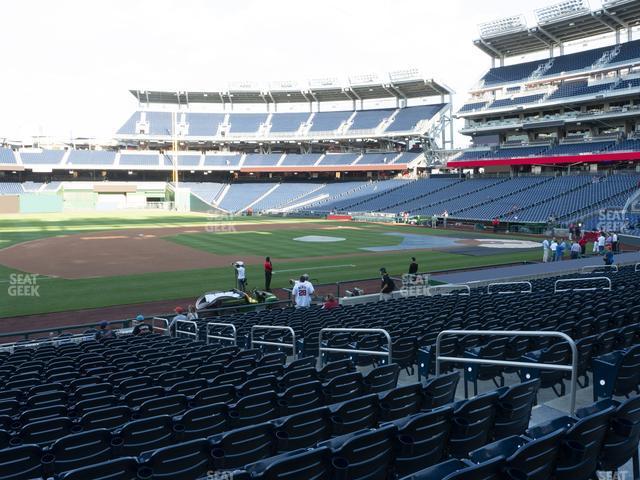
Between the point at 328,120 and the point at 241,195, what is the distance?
22101 mm

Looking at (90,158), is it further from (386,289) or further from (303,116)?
(386,289)

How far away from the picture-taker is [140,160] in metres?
89.8

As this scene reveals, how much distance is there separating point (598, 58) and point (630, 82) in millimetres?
8563

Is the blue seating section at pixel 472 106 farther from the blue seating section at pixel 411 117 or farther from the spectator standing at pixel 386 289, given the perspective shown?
the spectator standing at pixel 386 289

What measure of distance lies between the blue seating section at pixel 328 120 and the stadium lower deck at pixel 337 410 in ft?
275

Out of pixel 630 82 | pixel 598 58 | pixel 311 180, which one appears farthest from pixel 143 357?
pixel 311 180

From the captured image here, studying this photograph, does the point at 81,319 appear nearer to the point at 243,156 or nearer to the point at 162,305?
the point at 162,305

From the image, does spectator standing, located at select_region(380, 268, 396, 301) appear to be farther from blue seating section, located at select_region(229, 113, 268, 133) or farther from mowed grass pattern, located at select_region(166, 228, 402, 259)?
blue seating section, located at select_region(229, 113, 268, 133)

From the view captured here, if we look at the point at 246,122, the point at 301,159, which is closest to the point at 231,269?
the point at 301,159

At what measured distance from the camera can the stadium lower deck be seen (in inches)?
150

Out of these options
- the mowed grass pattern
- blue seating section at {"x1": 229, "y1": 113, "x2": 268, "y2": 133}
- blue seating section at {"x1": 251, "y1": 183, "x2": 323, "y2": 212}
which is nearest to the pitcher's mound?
the mowed grass pattern

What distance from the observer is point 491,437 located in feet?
15.9

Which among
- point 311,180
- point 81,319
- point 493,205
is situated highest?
point 311,180

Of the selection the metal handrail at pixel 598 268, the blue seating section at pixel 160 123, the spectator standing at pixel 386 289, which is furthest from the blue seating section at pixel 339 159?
the spectator standing at pixel 386 289
